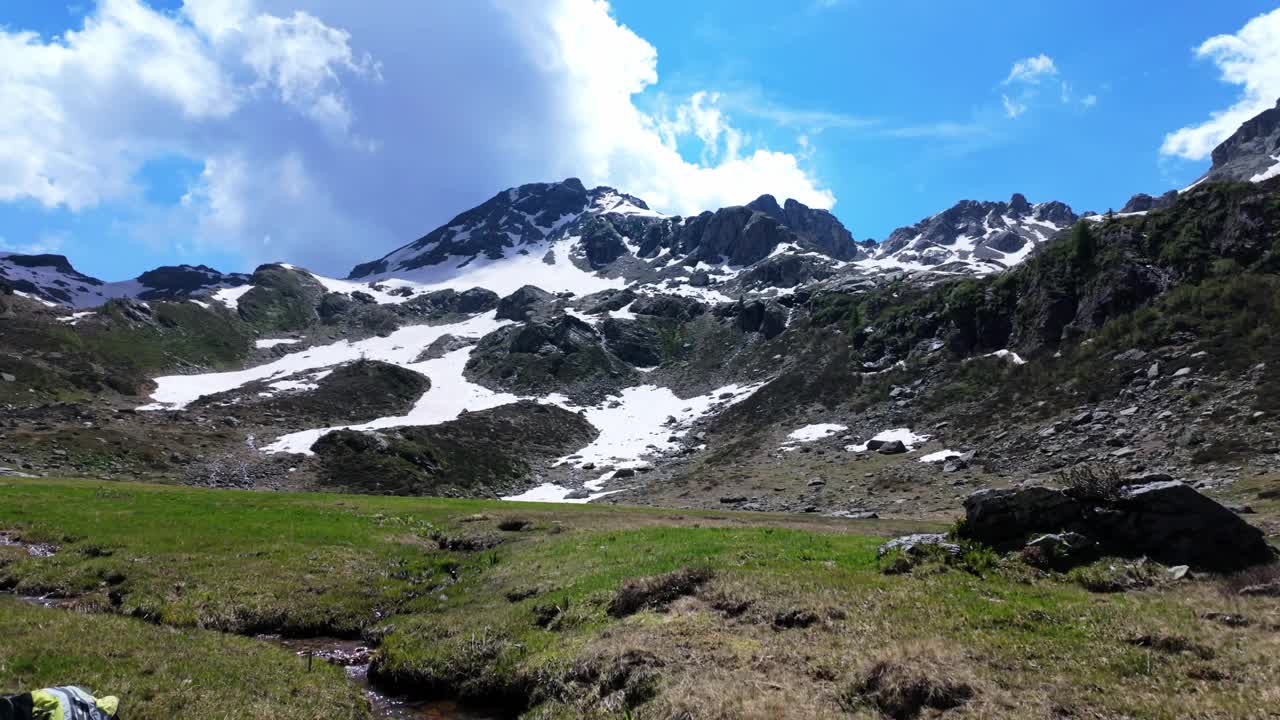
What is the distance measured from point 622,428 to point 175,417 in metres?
87.3

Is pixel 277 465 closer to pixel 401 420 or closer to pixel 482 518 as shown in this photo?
pixel 401 420

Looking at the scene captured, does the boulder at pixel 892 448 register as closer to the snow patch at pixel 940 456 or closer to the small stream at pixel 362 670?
the snow patch at pixel 940 456

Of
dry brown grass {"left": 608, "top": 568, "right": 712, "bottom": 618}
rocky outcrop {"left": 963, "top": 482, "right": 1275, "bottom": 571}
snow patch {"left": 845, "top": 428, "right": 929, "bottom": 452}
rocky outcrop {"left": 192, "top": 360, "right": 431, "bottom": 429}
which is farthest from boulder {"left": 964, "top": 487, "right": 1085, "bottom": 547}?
rocky outcrop {"left": 192, "top": 360, "right": 431, "bottom": 429}

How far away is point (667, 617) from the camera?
17.1 metres

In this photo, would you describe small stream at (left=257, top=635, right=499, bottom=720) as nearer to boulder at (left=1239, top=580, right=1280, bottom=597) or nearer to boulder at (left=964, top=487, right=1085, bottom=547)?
boulder at (left=964, top=487, right=1085, bottom=547)

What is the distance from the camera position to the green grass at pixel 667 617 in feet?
38.2

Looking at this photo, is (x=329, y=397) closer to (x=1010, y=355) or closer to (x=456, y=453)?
(x=456, y=453)

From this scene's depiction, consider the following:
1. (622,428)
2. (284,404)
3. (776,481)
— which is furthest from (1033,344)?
(284,404)

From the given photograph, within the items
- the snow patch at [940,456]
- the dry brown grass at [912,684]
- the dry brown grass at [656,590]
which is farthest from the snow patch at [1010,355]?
the dry brown grass at [912,684]

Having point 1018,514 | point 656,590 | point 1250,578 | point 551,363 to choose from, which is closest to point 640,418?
point 551,363

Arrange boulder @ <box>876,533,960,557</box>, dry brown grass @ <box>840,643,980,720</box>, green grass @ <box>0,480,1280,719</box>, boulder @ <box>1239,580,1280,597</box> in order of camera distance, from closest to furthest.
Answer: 1. dry brown grass @ <box>840,643,980,720</box>
2. green grass @ <box>0,480,1280,719</box>
3. boulder @ <box>1239,580,1280,597</box>
4. boulder @ <box>876,533,960,557</box>

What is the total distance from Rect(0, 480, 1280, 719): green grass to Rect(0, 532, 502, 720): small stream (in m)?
0.60

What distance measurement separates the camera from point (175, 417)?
109m

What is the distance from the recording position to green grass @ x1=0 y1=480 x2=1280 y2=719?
11.6 metres
